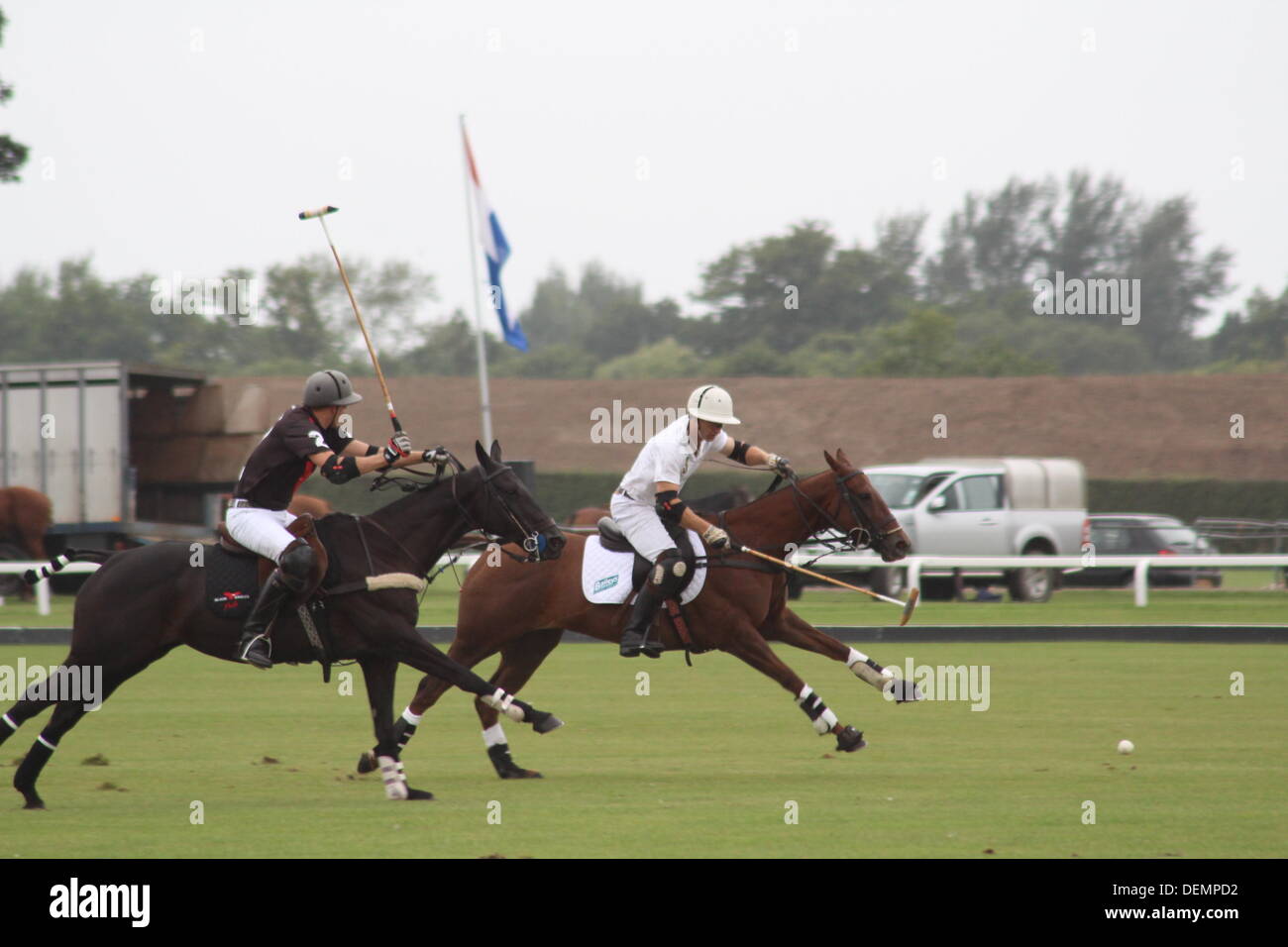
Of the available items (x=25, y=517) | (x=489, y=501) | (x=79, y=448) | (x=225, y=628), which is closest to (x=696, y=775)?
(x=489, y=501)

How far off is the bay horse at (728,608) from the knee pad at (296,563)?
154cm

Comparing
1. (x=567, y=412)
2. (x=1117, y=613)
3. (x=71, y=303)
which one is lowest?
(x=1117, y=613)

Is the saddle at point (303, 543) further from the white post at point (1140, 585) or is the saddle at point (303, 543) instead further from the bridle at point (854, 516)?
the white post at point (1140, 585)

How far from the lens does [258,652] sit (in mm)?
8695

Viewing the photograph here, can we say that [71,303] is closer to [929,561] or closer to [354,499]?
[354,499]

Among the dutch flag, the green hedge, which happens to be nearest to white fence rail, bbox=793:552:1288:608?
the dutch flag

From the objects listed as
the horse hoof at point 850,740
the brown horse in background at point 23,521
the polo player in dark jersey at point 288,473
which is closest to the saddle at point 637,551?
the horse hoof at point 850,740

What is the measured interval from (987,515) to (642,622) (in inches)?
665

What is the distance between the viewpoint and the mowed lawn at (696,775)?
24.1 feet

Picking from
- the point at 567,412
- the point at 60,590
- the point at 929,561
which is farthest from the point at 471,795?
the point at 567,412

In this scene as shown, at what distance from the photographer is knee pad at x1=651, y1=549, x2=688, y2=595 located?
1031 centimetres

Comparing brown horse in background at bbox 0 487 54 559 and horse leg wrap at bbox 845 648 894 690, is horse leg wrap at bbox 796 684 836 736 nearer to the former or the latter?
horse leg wrap at bbox 845 648 894 690

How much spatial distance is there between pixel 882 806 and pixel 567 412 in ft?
153
